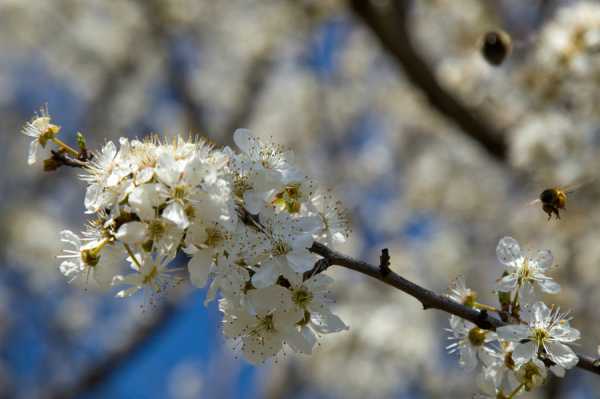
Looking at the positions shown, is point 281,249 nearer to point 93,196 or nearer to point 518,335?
point 93,196

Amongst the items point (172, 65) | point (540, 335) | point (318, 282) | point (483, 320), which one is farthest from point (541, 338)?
point (172, 65)

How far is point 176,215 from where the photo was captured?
4.73ft

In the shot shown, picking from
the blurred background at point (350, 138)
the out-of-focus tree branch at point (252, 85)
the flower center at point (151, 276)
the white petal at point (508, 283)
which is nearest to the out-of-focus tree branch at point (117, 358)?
the blurred background at point (350, 138)

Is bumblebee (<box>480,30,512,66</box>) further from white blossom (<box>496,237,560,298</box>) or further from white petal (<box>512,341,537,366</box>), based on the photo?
white petal (<box>512,341,537,366</box>)

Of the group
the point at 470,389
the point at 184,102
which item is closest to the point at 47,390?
the point at 184,102

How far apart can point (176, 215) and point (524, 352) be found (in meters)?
0.85

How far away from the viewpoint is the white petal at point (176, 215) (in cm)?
143

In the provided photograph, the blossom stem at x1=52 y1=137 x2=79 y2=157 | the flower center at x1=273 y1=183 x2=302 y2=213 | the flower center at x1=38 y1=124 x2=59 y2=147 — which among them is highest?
the flower center at x1=273 y1=183 x2=302 y2=213

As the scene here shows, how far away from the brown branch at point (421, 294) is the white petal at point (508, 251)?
0.63 ft

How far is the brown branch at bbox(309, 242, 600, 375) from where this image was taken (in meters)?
1.53

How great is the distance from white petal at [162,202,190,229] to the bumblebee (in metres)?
2.30

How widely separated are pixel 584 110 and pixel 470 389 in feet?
12.6

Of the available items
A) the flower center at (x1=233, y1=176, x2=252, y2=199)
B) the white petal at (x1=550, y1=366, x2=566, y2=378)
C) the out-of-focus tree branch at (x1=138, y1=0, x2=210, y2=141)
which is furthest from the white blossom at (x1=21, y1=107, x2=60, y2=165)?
the out-of-focus tree branch at (x1=138, y1=0, x2=210, y2=141)

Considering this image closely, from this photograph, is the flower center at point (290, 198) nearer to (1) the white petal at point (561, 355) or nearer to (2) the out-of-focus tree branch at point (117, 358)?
(1) the white petal at point (561, 355)
